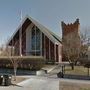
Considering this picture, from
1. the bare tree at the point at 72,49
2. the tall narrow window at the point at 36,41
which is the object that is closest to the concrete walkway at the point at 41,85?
the bare tree at the point at 72,49

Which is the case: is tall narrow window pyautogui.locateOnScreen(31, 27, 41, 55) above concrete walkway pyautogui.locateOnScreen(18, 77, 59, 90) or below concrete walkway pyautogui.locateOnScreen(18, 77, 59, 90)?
above

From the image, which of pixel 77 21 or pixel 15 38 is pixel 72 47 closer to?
pixel 15 38

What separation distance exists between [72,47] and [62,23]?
51.7ft

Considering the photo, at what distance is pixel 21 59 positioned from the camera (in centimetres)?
2603

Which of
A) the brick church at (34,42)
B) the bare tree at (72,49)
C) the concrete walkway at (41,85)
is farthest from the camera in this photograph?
the brick church at (34,42)

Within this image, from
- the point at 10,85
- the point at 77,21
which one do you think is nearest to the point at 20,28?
the point at 77,21

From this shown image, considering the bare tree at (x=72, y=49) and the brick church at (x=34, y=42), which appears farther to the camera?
the brick church at (x=34, y=42)

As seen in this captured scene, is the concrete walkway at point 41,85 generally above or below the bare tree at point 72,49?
below

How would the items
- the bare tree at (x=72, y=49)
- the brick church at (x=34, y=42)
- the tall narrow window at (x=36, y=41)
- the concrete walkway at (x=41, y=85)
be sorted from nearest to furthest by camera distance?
the concrete walkway at (x=41, y=85) → the bare tree at (x=72, y=49) → the brick church at (x=34, y=42) → the tall narrow window at (x=36, y=41)

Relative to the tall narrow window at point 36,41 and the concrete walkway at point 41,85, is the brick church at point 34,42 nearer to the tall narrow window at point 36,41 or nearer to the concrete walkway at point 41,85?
the tall narrow window at point 36,41

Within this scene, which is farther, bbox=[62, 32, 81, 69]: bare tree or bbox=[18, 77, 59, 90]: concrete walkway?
bbox=[62, 32, 81, 69]: bare tree

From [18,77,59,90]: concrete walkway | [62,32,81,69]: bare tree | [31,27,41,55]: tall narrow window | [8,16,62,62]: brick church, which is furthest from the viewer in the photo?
[31,27,41,55]: tall narrow window

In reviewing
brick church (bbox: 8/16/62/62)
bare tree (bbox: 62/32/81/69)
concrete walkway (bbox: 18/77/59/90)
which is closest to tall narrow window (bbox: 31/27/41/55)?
brick church (bbox: 8/16/62/62)

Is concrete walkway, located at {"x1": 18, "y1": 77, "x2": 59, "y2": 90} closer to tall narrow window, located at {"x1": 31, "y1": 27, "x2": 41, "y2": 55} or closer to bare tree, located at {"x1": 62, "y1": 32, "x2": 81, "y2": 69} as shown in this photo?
bare tree, located at {"x1": 62, "y1": 32, "x2": 81, "y2": 69}
